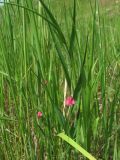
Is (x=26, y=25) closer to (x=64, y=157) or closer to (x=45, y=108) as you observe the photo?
(x=45, y=108)

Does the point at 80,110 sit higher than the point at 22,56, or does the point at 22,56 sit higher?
the point at 22,56

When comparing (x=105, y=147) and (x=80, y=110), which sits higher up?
(x=80, y=110)

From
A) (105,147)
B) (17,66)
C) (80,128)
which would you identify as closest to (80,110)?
(80,128)

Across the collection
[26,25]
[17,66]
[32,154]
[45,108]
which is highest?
[26,25]

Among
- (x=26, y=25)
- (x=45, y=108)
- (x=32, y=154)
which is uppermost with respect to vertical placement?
(x=26, y=25)

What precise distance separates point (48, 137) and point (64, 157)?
0.07 metres

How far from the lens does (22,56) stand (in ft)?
3.64

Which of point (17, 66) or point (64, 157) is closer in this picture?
point (64, 157)

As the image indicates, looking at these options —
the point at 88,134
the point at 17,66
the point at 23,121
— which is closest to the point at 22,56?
the point at 17,66

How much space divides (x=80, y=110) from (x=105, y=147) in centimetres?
16

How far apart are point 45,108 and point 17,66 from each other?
0.17 m

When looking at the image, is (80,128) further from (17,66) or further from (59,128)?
(17,66)

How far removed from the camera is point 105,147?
1104 mm

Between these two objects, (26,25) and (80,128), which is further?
(26,25)
